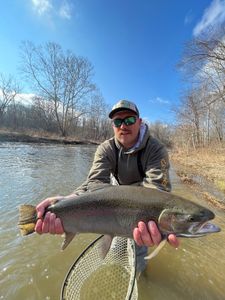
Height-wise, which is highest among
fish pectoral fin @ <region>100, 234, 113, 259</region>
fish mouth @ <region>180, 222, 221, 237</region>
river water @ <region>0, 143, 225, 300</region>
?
fish mouth @ <region>180, 222, 221, 237</region>

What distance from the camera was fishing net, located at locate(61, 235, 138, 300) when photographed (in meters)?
2.77

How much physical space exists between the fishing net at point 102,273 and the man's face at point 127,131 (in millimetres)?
1241

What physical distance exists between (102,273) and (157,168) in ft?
5.42

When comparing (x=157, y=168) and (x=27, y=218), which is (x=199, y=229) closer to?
(x=157, y=168)

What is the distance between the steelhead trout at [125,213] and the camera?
1.88m

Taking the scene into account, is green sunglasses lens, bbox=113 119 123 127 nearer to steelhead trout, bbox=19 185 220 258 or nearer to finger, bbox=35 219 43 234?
steelhead trout, bbox=19 185 220 258

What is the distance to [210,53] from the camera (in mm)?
16203

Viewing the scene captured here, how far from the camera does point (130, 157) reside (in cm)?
319

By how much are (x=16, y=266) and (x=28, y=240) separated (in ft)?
2.78

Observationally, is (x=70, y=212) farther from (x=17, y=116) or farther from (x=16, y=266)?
(x=17, y=116)

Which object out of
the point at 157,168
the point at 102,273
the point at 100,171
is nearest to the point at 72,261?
the point at 102,273

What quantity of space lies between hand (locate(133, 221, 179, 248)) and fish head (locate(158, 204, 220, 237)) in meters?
0.05

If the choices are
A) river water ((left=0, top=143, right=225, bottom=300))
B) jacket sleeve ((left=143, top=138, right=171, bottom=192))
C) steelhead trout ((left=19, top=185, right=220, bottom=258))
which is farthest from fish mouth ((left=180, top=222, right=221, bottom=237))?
river water ((left=0, top=143, right=225, bottom=300))

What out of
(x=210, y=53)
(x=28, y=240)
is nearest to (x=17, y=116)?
(x=210, y=53)
